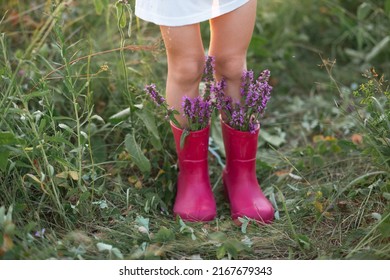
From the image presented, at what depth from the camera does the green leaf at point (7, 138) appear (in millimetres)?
1689

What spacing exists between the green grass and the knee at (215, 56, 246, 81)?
27 centimetres

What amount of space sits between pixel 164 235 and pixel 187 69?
0.51 metres

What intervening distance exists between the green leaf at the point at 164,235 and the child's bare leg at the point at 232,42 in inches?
19.6

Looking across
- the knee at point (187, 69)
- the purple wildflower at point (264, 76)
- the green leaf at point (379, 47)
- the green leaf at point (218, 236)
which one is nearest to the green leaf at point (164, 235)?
the green leaf at point (218, 236)

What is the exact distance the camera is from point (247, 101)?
1916mm

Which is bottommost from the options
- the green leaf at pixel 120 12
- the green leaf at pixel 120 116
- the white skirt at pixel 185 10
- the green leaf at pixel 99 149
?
the green leaf at pixel 99 149

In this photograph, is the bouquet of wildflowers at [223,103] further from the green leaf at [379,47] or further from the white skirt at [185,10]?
the green leaf at [379,47]

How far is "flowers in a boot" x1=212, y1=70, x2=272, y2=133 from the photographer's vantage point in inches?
75.0

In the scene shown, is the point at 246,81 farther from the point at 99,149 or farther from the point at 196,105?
the point at 99,149

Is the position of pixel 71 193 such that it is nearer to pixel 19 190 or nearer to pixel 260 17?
pixel 19 190

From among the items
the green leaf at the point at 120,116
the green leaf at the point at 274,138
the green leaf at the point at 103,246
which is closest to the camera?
the green leaf at the point at 103,246

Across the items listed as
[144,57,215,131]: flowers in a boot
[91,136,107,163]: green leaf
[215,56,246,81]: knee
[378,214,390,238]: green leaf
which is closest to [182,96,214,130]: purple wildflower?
[144,57,215,131]: flowers in a boot

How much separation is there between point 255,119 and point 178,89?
0.91ft
